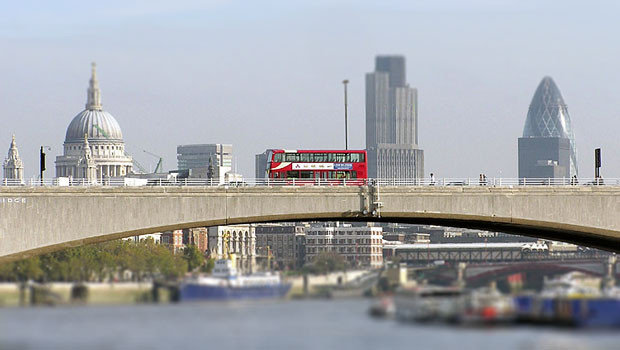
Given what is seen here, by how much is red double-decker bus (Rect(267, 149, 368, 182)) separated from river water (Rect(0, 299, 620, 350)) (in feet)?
91.9

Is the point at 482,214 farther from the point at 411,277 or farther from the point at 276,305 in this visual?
the point at 276,305

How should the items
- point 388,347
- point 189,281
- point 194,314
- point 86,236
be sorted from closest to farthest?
point 388,347
point 194,314
point 189,281
point 86,236

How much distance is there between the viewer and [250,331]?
90.0 m

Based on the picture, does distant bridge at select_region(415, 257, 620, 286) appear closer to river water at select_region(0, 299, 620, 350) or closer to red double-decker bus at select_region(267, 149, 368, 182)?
red double-decker bus at select_region(267, 149, 368, 182)

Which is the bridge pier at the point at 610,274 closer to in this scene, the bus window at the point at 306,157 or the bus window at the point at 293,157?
the bus window at the point at 306,157

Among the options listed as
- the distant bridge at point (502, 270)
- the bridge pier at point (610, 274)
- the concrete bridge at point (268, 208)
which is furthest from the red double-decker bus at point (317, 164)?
the bridge pier at point (610, 274)

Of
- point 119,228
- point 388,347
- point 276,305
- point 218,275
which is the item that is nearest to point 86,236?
point 119,228

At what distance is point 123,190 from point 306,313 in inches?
994

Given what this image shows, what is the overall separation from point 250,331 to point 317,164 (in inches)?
1612

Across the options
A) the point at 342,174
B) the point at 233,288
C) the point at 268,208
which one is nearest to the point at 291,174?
the point at 342,174

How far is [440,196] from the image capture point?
12031 cm

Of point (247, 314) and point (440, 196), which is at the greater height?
point (440, 196)

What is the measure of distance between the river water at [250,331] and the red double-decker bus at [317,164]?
91.9 feet

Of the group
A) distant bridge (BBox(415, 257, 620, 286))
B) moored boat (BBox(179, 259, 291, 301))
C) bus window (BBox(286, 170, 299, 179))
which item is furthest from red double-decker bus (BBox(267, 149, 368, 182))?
moored boat (BBox(179, 259, 291, 301))
